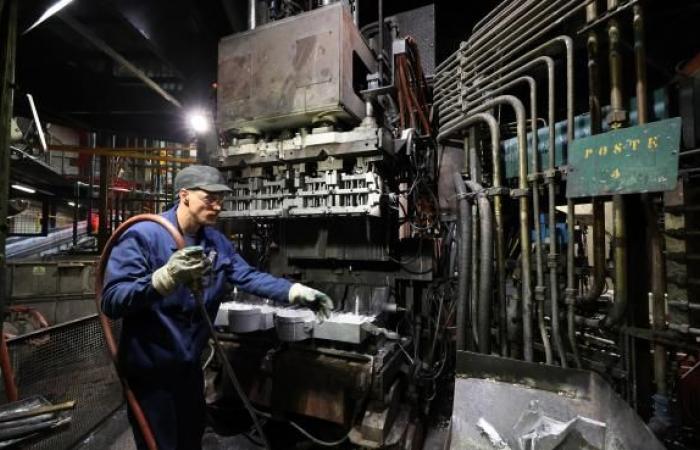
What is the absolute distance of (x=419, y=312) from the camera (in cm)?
286

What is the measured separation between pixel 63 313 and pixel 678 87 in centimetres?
654

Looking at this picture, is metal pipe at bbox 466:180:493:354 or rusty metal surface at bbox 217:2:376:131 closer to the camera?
metal pipe at bbox 466:180:493:354

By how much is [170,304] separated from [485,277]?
194cm

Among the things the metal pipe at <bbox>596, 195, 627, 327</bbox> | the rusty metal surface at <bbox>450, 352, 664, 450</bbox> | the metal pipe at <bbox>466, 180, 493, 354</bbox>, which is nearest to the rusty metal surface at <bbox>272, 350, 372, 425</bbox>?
the rusty metal surface at <bbox>450, 352, 664, 450</bbox>

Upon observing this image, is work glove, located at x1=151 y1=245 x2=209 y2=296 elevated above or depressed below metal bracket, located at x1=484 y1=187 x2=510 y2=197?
below

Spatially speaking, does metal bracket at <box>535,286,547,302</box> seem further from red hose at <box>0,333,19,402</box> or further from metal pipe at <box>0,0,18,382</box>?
metal pipe at <box>0,0,18,382</box>

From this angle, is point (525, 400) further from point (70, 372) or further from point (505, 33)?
point (70, 372)

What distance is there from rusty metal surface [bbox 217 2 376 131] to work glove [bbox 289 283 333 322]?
132cm

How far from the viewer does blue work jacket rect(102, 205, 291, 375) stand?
4.49 feet

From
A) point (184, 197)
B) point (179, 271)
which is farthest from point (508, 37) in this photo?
point (179, 271)

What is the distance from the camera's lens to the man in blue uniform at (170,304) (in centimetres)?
136

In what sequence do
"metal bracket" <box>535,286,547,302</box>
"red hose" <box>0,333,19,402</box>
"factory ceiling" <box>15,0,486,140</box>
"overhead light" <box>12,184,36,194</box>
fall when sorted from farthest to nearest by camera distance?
"overhead light" <box>12,184,36,194</box> < "factory ceiling" <box>15,0,486,140</box> < "metal bracket" <box>535,286,547,302</box> < "red hose" <box>0,333,19,402</box>

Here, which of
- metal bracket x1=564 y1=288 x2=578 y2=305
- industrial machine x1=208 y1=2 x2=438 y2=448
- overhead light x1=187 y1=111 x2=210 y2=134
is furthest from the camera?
overhead light x1=187 y1=111 x2=210 y2=134

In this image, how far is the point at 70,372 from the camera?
7.13 ft
